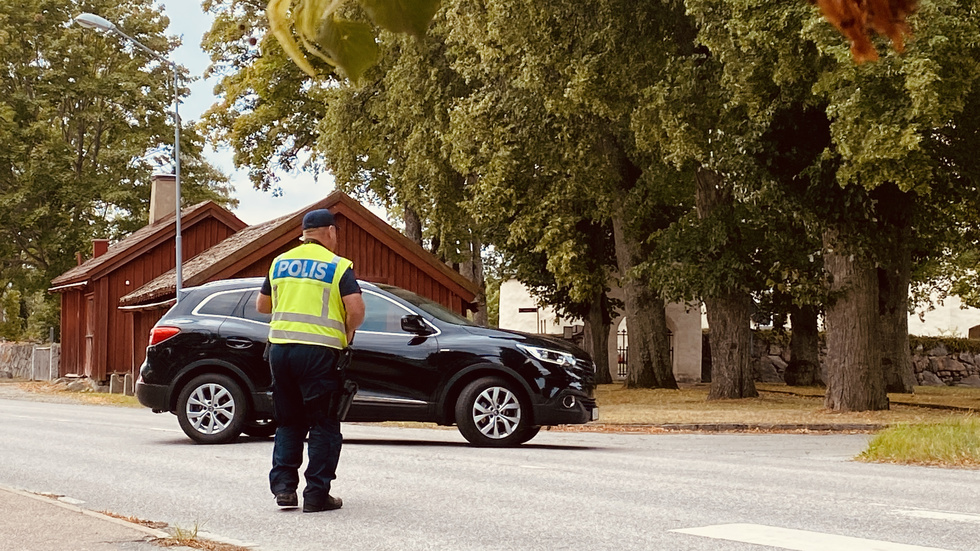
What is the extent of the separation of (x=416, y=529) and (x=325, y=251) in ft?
6.06

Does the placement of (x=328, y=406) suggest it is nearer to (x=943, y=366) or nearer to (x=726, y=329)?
(x=726, y=329)

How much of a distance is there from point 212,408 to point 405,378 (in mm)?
2108

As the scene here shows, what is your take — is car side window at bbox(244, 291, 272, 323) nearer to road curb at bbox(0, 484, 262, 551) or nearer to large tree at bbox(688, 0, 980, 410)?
road curb at bbox(0, 484, 262, 551)

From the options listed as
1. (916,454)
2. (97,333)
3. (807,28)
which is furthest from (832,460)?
(97,333)

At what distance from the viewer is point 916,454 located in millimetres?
14055

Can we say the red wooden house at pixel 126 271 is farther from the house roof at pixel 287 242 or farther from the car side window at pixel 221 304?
the car side window at pixel 221 304

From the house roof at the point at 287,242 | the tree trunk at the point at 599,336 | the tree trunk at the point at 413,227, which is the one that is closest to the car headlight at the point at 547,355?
the house roof at the point at 287,242

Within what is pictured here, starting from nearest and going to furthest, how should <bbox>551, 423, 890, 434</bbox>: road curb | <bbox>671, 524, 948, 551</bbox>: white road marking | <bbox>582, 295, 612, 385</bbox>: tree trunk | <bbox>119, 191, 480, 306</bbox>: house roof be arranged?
<bbox>671, 524, 948, 551</bbox>: white road marking
<bbox>551, 423, 890, 434</bbox>: road curb
<bbox>119, 191, 480, 306</bbox>: house roof
<bbox>582, 295, 612, 385</bbox>: tree trunk

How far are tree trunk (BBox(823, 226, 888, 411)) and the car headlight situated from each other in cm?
954

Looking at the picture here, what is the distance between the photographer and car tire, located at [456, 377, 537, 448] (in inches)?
575

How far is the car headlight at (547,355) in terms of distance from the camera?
1473 cm

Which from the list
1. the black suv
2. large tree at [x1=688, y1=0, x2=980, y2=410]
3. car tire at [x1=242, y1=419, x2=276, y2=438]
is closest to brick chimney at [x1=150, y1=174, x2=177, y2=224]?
large tree at [x1=688, y1=0, x2=980, y2=410]

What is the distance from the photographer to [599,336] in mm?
45375

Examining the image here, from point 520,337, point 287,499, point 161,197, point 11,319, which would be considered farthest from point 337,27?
point 11,319
